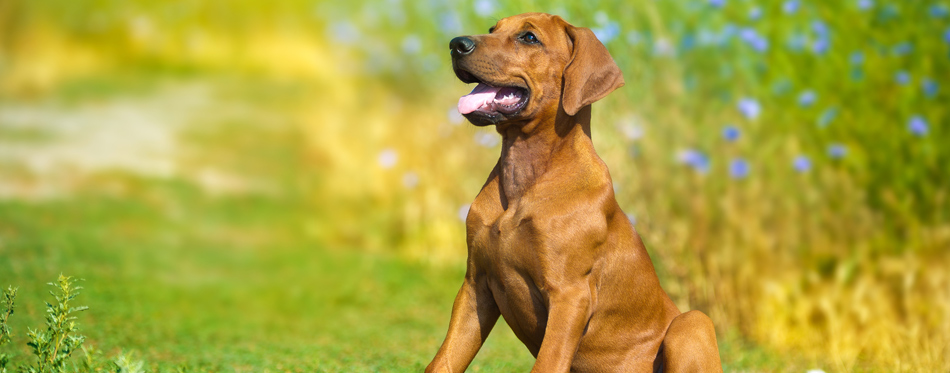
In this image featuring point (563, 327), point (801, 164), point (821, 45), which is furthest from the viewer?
point (821, 45)

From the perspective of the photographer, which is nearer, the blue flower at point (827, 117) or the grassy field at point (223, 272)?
the grassy field at point (223, 272)

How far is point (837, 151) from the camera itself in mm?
5617

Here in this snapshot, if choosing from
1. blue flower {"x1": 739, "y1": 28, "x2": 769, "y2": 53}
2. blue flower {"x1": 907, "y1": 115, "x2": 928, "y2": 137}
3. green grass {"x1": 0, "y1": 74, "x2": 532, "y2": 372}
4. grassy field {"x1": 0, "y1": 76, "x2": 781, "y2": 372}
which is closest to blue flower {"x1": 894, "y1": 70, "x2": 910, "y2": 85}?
blue flower {"x1": 907, "y1": 115, "x2": 928, "y2": 137}

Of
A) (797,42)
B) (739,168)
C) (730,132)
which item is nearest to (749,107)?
(730,132)

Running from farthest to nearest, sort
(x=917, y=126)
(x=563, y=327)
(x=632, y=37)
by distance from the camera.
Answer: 1. (x=632, y=37)
2. (x=917, y=126)
3. (x=563, y=327)

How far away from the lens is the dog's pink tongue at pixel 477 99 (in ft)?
9.97

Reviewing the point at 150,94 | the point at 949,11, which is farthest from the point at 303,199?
the point at 949,11

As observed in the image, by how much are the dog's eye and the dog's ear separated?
0.15 meters

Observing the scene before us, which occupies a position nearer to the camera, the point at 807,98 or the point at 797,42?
the point at 807,98

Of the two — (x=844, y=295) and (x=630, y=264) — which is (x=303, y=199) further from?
(x=630, y=264)

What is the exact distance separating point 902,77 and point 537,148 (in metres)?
3.64

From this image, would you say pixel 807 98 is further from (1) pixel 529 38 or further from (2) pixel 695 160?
(1) pixel 529 38

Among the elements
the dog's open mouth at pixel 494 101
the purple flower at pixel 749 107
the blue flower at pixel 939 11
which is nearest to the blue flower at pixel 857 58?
the blue flower at pixel 939 11

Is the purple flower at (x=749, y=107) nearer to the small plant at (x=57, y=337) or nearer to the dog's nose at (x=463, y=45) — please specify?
the dog's nose at (x=463, y=45)
